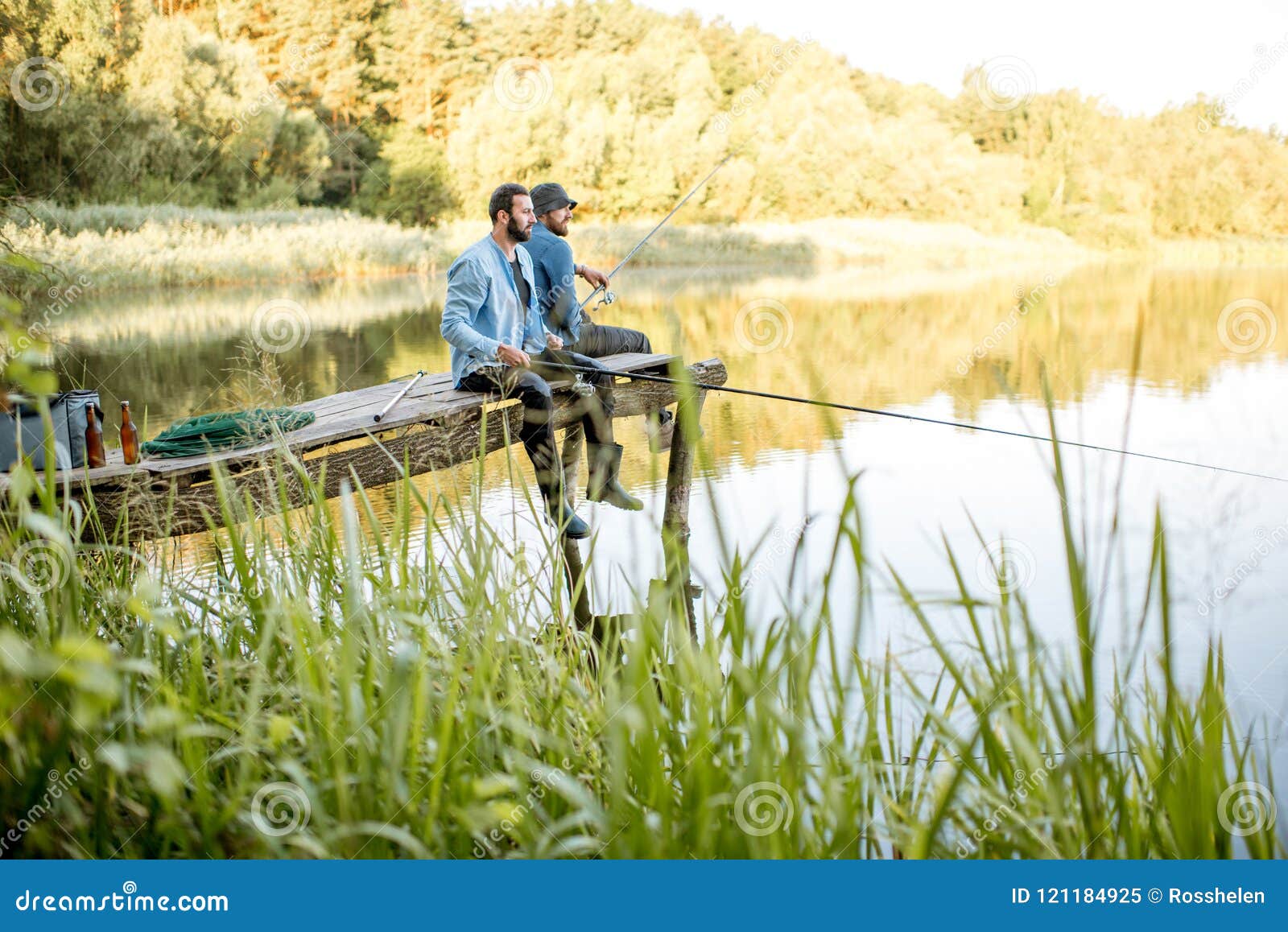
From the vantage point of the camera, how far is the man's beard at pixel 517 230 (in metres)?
4.57

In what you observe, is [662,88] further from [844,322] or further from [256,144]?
[844,322]

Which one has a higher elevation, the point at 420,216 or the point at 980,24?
the point at 980,24

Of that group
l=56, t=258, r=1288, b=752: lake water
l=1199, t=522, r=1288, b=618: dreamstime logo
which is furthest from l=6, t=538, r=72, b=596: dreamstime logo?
l=1199, t=522, r=1288, b=618: dreamstime logo

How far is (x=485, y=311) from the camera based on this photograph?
4555mm

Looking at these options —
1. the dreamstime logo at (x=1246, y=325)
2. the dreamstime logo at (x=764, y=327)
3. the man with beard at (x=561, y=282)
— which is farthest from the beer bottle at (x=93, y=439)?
the dreamstime logo at (x=1246, y=325)

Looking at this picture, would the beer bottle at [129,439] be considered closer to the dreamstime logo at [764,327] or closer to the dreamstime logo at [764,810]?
the dreamstime logo at [764,810]

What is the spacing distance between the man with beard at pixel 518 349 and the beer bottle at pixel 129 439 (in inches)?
44.1

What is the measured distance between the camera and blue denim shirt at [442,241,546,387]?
4.31m

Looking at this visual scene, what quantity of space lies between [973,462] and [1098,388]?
11.6 ft

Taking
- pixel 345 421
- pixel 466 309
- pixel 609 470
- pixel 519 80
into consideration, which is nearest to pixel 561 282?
pixel 466 309

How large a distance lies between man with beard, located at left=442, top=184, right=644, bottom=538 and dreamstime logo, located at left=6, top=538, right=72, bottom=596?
5.59ft

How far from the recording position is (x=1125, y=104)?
32.0m

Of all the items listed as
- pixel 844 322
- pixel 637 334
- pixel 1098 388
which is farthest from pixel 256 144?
pixel 637 334

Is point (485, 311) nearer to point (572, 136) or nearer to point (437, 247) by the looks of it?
point (437, 247)
